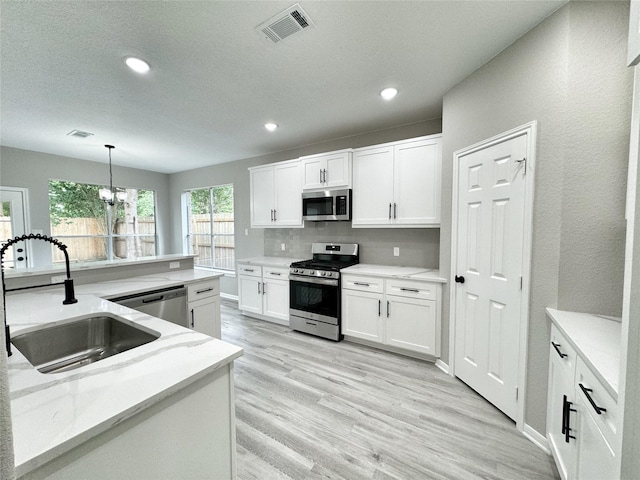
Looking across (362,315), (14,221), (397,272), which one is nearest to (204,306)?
(362,315)

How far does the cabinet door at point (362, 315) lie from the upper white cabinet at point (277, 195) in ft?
4.43

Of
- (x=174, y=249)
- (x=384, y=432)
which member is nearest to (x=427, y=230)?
(x=384, y=432)

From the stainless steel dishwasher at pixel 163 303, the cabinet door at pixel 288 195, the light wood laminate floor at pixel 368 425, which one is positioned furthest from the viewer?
the cabinet door at pixel 288 195

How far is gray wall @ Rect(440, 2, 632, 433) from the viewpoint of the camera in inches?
56.9

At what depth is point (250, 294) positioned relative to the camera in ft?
13.5

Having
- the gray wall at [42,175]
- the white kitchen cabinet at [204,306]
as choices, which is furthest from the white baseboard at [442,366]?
the gray wall at [42,175]

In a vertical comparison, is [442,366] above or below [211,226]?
below

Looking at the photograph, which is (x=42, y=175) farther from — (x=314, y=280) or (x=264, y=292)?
(x=314, y=280)

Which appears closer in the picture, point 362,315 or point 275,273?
point 362,315

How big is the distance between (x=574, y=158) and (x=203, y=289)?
3096mm

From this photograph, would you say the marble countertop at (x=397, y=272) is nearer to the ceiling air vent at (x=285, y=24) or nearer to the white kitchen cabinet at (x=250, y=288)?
the white kitchen cabinet at (x=250, y=288)

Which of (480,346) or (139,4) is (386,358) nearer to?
(480,346)

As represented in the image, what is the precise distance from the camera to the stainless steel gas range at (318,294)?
10.7 ft

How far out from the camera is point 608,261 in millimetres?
1482
